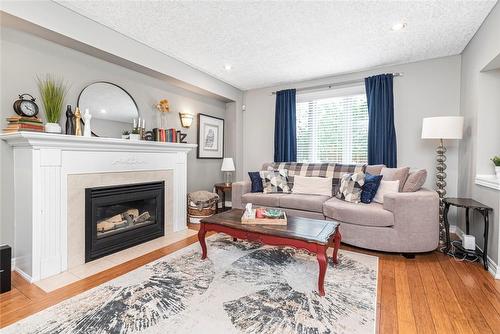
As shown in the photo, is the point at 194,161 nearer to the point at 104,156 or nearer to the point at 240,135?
the point at 240,135

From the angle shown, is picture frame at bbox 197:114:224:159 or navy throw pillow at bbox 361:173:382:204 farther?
picture frame at bbox 197:114:224:159

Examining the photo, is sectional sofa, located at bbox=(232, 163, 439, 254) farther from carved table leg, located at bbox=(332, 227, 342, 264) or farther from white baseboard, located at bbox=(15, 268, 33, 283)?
white baseboard, located at bbox=(15, 268, 33, 283)

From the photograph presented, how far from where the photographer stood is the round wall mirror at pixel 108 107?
2701 mm

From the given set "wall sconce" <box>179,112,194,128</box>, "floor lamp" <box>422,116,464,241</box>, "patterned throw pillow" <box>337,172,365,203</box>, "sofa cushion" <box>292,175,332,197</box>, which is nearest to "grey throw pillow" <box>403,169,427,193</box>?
"floor lamp" <box>422,116,464,241</box>

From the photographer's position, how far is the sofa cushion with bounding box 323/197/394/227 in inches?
101

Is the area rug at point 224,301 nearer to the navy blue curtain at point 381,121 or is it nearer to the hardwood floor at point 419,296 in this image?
the hardwood floor at point 419,296

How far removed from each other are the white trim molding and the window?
147 centimetres

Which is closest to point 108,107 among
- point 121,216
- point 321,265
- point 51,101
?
point 51,101

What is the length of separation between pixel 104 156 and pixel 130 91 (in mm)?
1065

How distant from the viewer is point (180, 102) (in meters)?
3.92

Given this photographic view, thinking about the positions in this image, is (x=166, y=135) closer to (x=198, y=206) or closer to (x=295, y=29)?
(x=198, y=206)

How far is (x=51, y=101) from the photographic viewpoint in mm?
2260

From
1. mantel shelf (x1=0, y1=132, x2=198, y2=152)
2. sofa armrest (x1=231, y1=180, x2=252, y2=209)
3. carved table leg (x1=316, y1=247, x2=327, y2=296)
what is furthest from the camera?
sofa armrest (x1=231, y1=180, x2=252, y2=209)

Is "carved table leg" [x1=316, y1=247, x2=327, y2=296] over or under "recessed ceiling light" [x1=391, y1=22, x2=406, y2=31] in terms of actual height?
under
